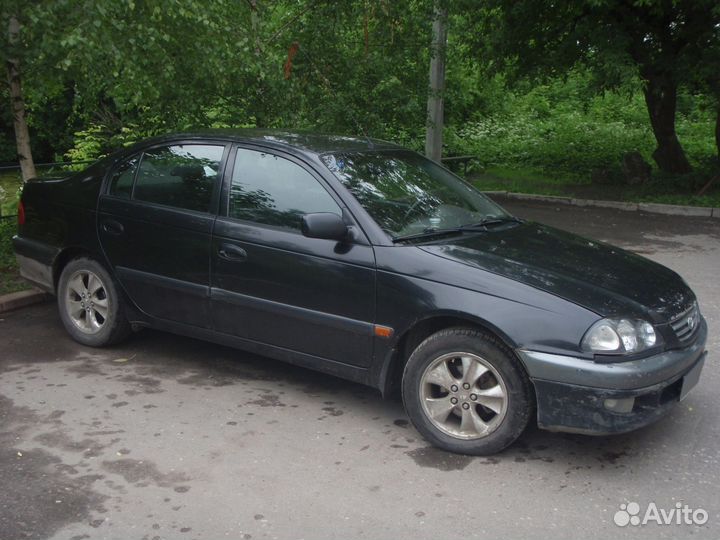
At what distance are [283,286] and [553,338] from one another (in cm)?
168

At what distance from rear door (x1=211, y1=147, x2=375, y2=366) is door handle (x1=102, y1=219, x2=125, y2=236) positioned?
0.91 meters

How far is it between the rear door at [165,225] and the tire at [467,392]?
5.39 ft

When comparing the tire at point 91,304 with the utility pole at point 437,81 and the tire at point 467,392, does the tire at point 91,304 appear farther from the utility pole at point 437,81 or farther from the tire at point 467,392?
the utility pole at point 437,81

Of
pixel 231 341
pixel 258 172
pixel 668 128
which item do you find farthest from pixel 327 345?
pixel 668 128

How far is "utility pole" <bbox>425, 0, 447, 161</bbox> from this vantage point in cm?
1166

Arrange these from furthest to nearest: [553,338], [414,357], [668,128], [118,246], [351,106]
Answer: [668,128] < [351,106] < [118,246] < [414,357] < [553,338]

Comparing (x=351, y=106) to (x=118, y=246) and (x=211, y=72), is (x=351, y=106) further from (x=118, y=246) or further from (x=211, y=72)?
(x=118, y=246)

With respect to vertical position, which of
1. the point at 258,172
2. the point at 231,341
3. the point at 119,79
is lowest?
the point at 231,341

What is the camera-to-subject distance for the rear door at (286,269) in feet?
15.2

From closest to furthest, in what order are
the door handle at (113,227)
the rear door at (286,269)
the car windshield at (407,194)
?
the rear door at (286,269) < the car windshield at (407,194) < the door handle at (113,227)

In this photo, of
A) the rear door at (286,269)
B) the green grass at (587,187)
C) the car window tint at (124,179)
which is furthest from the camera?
the green grass at (587,187)

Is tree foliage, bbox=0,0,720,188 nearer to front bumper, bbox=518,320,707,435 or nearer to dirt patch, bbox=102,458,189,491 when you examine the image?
dirt patch, bbox=102,458,189,491

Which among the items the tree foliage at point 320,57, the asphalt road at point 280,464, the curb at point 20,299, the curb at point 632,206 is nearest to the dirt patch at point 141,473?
the asphalt road at point 280,464

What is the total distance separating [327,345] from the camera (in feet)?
15.7
